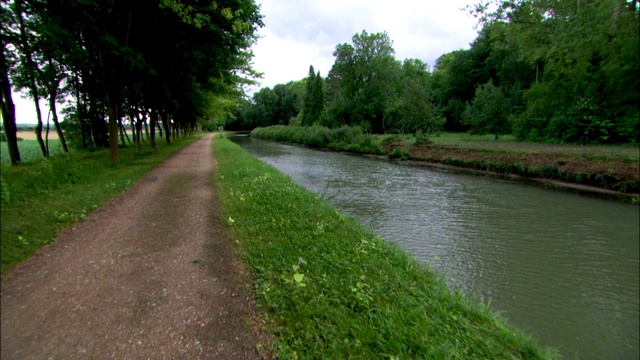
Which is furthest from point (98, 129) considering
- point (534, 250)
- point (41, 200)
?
point (534, 250)

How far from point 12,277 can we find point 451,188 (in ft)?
48.6

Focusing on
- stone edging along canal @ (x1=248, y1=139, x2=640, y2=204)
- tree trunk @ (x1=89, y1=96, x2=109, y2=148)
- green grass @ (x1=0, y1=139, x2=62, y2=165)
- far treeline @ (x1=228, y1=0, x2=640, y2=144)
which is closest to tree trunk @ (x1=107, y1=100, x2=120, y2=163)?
green grass @ (x1=0, y1=139, x2=62, y2=165)

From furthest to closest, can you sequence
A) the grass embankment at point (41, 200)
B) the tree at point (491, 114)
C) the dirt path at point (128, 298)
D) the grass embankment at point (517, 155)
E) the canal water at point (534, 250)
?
the tree at point (491, 114)
the grass embankment at point (517, 155)
the canal water at point (534, 250)
the dirt path at point (128, 298)
the grass embankment at point (41, 200)

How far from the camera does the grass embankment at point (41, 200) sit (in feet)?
4.94

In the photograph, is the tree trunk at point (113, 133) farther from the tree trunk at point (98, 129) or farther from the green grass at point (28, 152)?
the tree trunk at point (98, 129)

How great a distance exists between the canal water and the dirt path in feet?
13.4

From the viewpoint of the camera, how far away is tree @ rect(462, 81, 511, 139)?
25609 mm

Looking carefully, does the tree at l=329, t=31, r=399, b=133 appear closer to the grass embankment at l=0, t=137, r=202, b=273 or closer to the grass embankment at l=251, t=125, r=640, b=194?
the grass embankment at l=251, t=125, r=640, b=194

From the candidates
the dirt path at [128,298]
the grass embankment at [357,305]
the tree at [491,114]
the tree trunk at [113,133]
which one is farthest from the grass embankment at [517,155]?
the tree trunk at [113,133]

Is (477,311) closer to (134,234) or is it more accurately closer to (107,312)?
(107,312)

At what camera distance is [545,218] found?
9.14 m

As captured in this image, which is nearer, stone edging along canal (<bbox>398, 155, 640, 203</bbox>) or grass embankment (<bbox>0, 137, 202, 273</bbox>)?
grass embankment (<bbox>0, 137, 202, 273</bbox>)

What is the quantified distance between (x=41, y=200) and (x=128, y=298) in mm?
1307

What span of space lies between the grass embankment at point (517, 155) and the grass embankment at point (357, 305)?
2.30m
